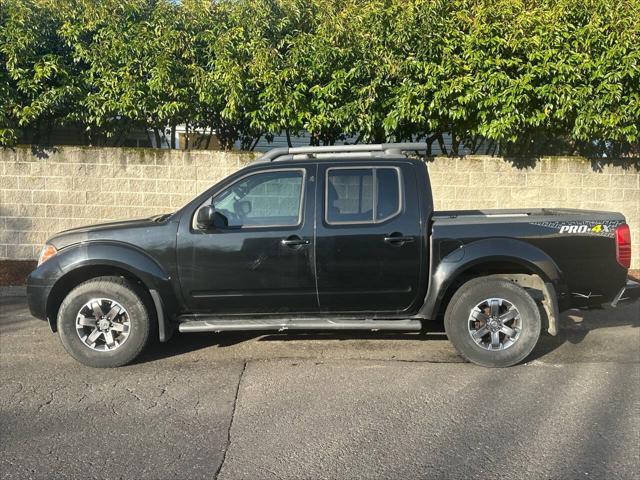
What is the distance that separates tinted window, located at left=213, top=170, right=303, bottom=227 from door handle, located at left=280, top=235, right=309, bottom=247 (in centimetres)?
17

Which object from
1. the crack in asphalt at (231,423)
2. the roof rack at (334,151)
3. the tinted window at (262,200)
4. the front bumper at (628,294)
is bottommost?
the crack in asphalt at (231,423)

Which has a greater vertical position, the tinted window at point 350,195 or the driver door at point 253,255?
the tinted window at point 350,195

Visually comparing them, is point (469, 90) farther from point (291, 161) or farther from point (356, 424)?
point (356, 424)

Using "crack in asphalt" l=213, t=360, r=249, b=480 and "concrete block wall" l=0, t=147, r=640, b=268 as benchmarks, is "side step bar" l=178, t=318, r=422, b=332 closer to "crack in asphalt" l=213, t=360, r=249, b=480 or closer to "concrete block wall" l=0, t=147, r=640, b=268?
"crack in asphalt" l=213, t=360, r=249, b=480

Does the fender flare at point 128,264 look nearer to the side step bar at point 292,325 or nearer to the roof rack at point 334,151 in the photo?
the side step bar at point 292,325

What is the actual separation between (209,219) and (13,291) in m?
4.54

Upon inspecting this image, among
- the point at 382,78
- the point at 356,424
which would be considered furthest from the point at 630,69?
the point at 356,424

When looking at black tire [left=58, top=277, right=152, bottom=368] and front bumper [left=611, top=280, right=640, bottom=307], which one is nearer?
black tire [left=58, top=277, right=152, bottom=368]

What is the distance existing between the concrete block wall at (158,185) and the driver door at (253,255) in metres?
4.20

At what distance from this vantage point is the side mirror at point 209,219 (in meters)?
5.02

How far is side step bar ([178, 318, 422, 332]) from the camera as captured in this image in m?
5.17

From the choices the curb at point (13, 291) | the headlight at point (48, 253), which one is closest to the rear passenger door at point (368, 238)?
the headlight at point (48, 253)

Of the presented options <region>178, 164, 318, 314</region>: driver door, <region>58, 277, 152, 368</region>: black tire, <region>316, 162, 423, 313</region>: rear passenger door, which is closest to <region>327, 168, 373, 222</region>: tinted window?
<region>316, 162, 423, 313</region>: rear passenger door

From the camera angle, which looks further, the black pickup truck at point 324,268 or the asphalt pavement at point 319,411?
the black pickup truck at point 324,268
